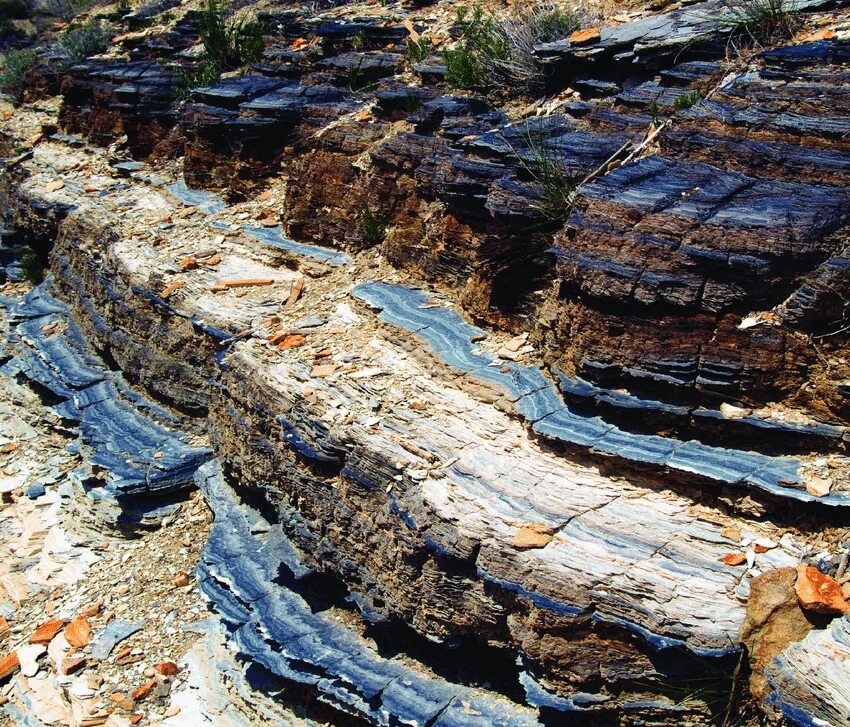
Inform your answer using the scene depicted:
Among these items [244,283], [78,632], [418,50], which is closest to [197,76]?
[418,50]

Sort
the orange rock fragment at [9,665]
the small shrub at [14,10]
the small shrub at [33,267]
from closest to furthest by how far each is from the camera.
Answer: the orange rock fragment at [9,665], the small shrub at [33,267], the small shrub at [14,10]

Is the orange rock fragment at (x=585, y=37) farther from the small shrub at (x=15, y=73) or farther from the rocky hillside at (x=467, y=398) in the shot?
the small shrub at (x=15, y=73)

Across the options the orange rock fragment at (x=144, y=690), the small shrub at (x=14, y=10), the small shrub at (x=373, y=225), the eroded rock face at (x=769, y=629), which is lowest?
the orange rock fragment at (x=144, y=690)

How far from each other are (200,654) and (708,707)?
3228mm

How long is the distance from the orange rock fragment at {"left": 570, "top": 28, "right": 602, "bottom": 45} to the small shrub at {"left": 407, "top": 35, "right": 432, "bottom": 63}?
6.61 feet

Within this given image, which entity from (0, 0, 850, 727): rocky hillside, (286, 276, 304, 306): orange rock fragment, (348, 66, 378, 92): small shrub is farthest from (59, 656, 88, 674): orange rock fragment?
(348, 66, 378, 92): small shrub

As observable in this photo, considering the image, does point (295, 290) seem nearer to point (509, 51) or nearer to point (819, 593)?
point (509, 51)

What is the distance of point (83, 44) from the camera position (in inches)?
526

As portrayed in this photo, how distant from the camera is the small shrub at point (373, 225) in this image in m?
7.08

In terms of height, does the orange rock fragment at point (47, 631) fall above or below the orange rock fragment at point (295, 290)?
below

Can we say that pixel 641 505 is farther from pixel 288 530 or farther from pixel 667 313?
pixel 288 530

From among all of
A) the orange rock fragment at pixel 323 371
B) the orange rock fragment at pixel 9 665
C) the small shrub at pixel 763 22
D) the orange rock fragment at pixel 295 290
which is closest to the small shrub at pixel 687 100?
the small shrub at pixel 763 22

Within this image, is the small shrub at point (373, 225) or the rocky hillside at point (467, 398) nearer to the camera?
the rocky hillside at point (467, 398)

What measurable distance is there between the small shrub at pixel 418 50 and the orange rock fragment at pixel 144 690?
19.0 ft
